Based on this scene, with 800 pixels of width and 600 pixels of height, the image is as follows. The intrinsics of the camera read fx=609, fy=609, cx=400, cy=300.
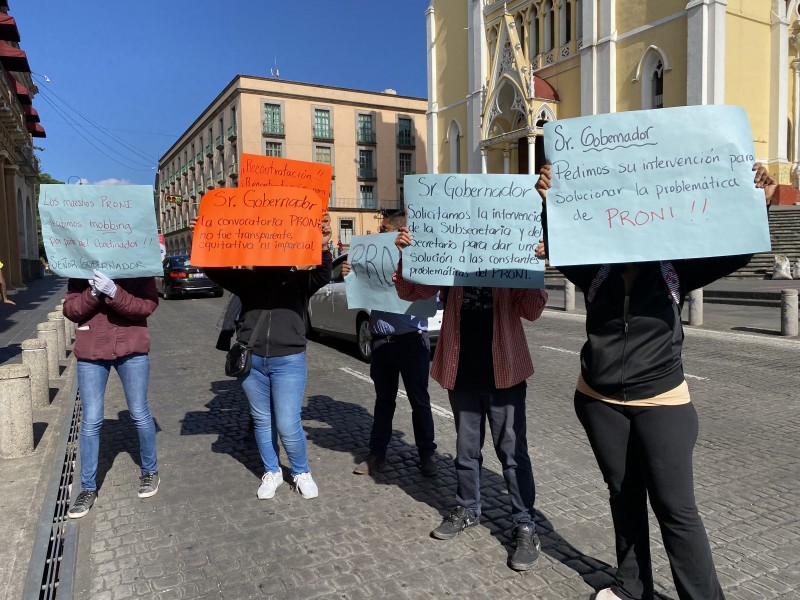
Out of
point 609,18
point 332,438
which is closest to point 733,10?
point 609,18

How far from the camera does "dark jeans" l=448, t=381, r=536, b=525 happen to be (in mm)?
3328

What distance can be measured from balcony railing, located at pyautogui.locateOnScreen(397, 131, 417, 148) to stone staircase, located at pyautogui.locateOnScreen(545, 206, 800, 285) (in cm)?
3530

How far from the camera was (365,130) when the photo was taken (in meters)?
55.5

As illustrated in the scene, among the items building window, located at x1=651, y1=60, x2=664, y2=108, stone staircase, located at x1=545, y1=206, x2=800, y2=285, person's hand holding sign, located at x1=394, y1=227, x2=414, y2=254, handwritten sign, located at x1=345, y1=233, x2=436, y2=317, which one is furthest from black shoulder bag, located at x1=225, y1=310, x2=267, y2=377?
building window, located at x1=651, y1=60, x2=664, y2=108

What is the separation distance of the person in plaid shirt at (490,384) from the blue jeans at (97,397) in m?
2.09

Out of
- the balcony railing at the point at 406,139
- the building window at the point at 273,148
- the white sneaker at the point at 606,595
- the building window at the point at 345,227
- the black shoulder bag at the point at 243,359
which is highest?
the balcony railing at the point at 406,139

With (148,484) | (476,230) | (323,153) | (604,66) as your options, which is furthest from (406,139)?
(476,230)

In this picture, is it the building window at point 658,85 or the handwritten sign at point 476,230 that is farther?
the building window at point 658,85

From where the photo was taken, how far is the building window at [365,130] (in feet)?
181

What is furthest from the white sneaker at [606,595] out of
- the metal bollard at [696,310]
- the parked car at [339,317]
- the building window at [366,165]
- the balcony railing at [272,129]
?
the building window at [366,165]

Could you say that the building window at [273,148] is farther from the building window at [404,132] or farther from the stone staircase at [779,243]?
the stone staircase at [779,243]

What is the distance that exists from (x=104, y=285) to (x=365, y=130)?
53.9 m

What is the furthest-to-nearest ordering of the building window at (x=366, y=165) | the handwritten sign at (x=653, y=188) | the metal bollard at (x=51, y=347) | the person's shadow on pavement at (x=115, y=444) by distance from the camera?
the building window at (x=366, y=165) < the metal bollard at (x=51, y=347) < the person's shadow on pavement at (x=115, y=444) < the handwritten sign at (x=653, y=188)

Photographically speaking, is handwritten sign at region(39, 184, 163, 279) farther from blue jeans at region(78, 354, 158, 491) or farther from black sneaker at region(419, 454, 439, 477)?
black sneaker at region(419, 454, 439, 477)
